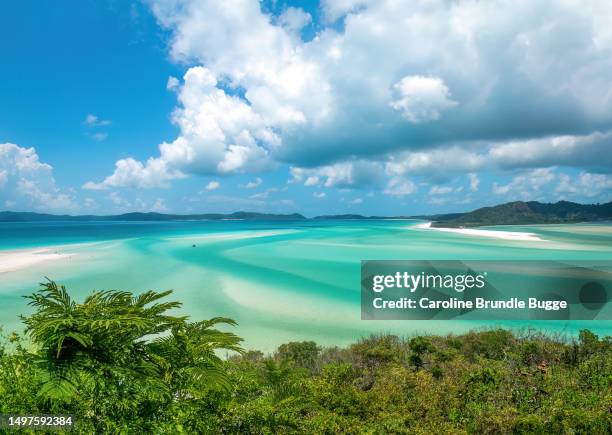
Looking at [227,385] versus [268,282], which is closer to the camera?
[227,385]

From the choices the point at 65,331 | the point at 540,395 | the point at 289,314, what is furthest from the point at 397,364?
the point at 289,314

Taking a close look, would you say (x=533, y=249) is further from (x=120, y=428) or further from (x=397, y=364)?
(x=120, y=428)

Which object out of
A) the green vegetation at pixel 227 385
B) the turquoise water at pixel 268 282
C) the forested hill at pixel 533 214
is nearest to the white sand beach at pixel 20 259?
the turquoise water at pixel 268 282

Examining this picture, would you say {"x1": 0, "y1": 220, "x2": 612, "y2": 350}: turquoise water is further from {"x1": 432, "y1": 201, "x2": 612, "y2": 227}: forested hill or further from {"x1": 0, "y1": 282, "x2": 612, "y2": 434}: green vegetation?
{"x1": 432, "y1": 201, "x2": 612, "y2": 227}: forested hill

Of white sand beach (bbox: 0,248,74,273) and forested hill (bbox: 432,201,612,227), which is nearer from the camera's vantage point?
white sand beach (bbox: 0,248,74,273)

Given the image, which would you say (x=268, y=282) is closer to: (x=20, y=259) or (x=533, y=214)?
(x=20, y=259)

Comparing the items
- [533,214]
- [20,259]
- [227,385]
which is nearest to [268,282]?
[227,385]

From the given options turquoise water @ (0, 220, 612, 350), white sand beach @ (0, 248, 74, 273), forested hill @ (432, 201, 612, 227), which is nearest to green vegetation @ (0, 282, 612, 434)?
turquoise water @ (0, 220, 612, 350)
